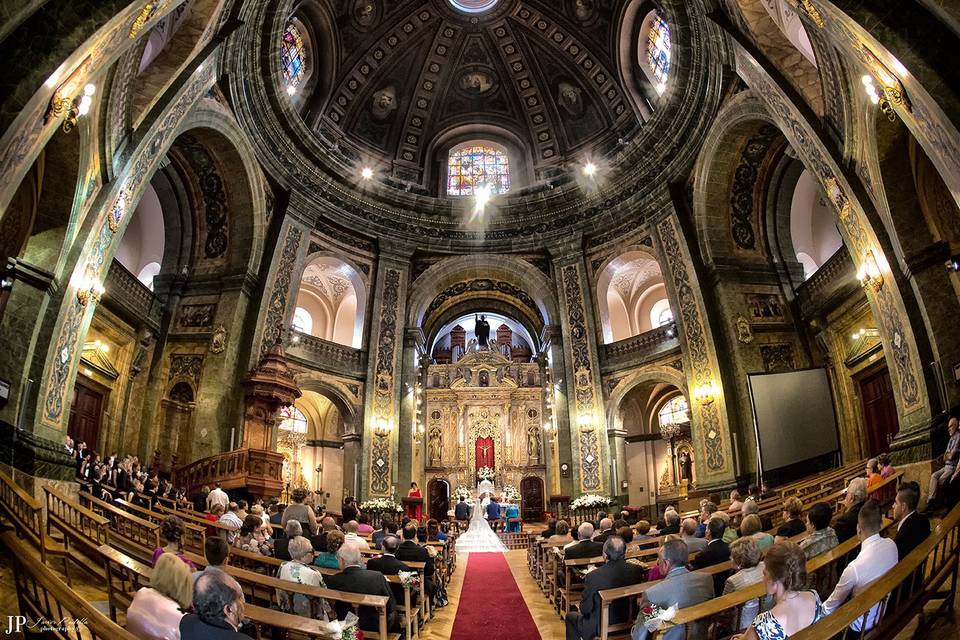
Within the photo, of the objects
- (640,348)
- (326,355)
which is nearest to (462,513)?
(326,355)

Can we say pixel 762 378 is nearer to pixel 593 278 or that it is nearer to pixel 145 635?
pixel 593 278

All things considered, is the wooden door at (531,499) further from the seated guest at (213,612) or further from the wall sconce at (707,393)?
the seated guest at (213,612)

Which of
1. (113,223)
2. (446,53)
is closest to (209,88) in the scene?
(113,223)

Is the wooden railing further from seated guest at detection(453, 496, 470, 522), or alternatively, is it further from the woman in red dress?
seated guest at detection(453, 496, 470, 522)

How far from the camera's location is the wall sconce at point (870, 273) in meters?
10.9

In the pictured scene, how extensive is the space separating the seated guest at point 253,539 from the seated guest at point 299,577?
2.48 m

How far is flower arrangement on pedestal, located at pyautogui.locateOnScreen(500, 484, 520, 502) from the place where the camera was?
2641cm

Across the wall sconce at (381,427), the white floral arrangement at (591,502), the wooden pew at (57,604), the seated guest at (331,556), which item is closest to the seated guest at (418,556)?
the seated guest at (331,556)

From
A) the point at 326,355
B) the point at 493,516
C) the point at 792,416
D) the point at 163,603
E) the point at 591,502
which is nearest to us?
the point at 163,603

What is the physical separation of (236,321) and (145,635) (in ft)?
46.2

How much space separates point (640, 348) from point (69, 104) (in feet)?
52.8

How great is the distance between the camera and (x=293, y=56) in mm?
20172

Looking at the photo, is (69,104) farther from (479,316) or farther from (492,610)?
(479,316)

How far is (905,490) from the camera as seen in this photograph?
4.57m
